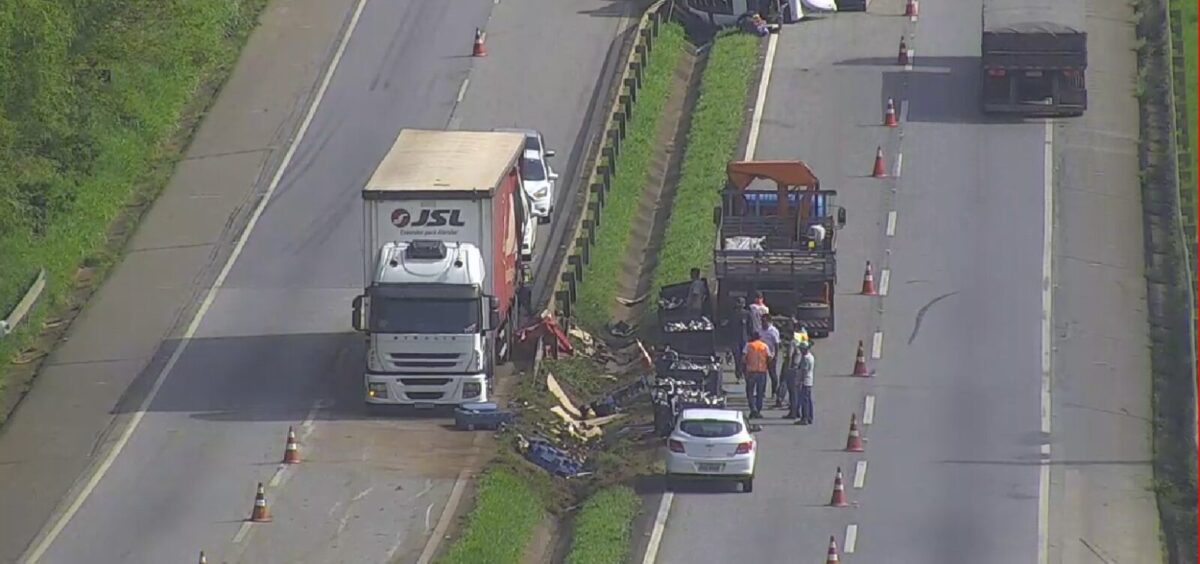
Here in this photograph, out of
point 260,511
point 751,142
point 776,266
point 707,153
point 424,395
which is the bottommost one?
point 260,511

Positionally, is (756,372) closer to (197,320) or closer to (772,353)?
(772,353)

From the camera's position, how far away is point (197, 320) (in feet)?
178

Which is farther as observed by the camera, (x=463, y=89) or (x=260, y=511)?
(x=463, y=89)

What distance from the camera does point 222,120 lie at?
65.9 m

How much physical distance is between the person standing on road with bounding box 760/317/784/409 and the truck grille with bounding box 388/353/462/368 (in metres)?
5.33

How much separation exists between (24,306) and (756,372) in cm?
1509

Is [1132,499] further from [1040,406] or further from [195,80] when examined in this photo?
[195,80]

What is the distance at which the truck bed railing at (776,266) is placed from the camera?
51844mm

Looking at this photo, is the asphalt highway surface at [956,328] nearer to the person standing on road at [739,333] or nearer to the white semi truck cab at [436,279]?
the person standing on road at [739,333]

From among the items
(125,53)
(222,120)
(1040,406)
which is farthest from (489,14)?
(1040,406)

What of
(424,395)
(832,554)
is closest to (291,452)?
(424,395)

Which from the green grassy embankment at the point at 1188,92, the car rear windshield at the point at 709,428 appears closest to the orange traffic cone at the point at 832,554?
the car rear windshield at the point at 709,428

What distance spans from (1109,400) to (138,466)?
16.9 metres

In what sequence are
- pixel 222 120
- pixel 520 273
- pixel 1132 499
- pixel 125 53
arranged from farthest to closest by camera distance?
pixel 222 120 → pixel 125 53 → pixel 520 273 → pixel 1132 499
